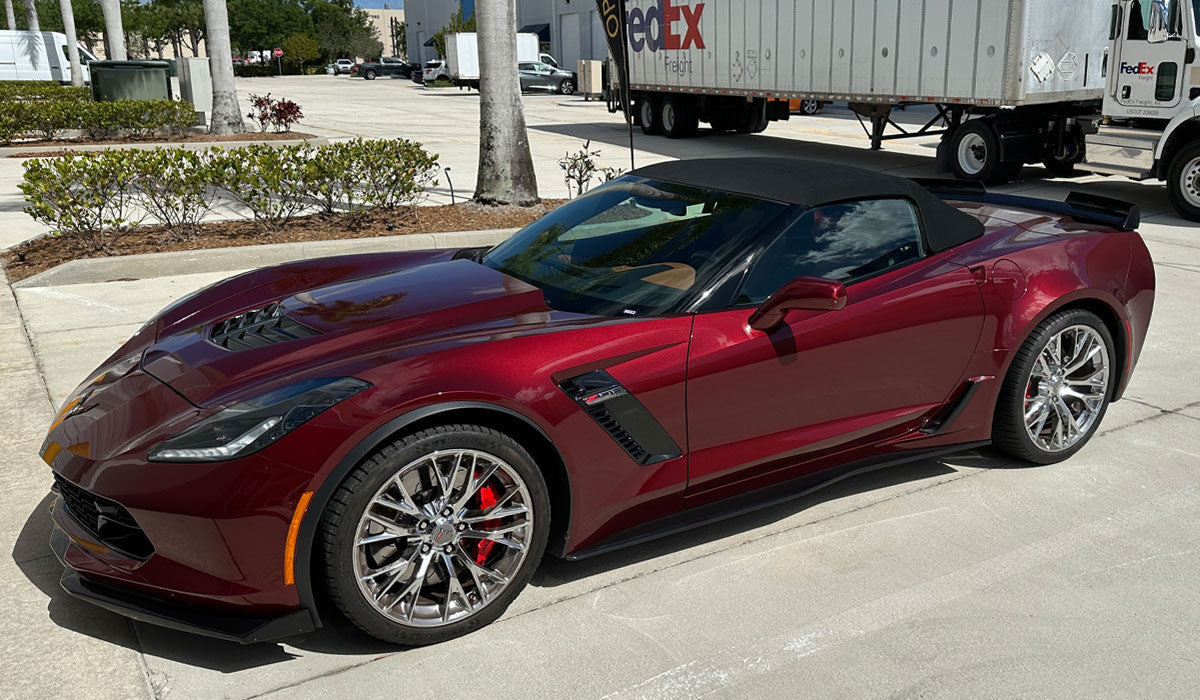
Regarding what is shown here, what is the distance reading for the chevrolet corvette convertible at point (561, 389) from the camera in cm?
288

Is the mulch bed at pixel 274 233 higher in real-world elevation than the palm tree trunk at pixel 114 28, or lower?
lower

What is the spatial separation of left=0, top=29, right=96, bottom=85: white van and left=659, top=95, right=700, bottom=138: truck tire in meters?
30.7

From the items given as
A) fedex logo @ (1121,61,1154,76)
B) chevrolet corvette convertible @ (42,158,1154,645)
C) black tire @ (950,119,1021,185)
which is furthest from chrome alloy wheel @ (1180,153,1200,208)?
chevrolet corvette convertible @ (42,158,1154,645)

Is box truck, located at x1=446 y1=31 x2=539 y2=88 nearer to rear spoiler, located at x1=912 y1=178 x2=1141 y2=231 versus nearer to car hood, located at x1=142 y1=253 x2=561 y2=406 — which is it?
rear spoiler, located at x1=912 y1=178 x2=1141 y2=231

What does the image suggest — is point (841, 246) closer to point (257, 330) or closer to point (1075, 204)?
point (1075, 204)

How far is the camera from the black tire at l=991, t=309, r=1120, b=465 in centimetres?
432

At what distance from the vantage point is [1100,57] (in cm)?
1420

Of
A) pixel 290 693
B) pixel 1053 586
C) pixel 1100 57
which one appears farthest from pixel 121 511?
pixel 1100 57

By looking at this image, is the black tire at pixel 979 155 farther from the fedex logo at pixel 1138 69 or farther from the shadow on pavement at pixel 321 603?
the shadow on pavement at pixel 321 603

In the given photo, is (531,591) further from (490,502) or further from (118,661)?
(118,661)

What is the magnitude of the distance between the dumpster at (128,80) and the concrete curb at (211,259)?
1508cm

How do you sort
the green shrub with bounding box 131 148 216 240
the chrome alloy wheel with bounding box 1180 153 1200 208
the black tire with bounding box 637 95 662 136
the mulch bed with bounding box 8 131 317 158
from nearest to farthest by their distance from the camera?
the green shrub with bounding box 131 148 216 240, the chrome alloy wheel with bounding box 1180 153 1200 208, the mulch bed with bounding box 8 131 317 158, the black tire with bounding box 637 95 662 136

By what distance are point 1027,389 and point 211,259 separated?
665cm

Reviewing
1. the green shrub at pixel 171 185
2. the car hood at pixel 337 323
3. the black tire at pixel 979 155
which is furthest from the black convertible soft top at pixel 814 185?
the black tire at pixel 979 155
